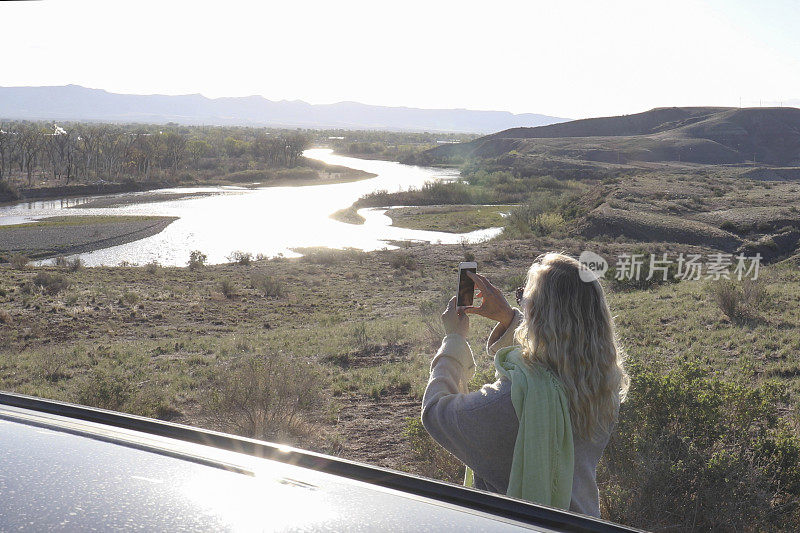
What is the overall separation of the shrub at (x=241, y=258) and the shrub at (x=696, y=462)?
31110mm

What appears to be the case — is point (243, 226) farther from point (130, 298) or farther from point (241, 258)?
point (130, 298)

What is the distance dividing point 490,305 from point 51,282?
26226mm

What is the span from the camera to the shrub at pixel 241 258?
34266 mm

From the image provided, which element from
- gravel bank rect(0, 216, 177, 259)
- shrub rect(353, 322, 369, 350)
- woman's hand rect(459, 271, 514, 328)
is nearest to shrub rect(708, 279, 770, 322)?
shrub rect(353, 322, 369, 350)

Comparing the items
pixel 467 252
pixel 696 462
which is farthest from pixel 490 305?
pixel 467 252

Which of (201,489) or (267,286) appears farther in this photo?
(267,286)

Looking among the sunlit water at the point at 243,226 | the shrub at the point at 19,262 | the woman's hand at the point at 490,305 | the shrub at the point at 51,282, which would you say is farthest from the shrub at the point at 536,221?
the woman's hand at the point at 490,305

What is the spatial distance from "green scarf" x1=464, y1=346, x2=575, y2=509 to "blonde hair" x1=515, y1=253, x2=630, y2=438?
0.14ft

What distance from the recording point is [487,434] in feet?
6.14

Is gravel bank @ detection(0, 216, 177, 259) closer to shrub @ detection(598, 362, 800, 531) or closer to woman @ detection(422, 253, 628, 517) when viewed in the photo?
shrub @ detection(598, 362, 800, 531)

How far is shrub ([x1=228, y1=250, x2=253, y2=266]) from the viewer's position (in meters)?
34.3

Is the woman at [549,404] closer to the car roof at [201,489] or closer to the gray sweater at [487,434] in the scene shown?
the gray sweater at [487,434]

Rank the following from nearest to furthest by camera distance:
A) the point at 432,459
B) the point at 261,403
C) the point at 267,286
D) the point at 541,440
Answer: the point at 541,440 → the point at 432,459 → the point at 261,403 → the point at 267,286

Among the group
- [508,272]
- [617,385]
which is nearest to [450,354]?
[617,385]
